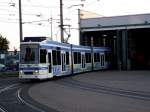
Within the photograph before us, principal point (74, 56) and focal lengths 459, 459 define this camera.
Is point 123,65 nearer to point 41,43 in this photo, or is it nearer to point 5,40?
point 41,43

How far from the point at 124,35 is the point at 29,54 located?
36906 mm

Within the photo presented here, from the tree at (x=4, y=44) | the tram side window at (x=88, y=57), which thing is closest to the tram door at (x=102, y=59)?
the tram side window at (x=88, y=57)

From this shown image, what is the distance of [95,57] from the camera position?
5691 centimetres

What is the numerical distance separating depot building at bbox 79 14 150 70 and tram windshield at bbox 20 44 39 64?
33.7m

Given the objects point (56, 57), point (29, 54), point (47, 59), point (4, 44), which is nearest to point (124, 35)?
point (56, 57)

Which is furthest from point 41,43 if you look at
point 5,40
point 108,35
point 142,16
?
point 5,40

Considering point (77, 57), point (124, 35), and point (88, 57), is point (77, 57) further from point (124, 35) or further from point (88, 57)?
point (124, 35)

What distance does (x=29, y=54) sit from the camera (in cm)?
3491

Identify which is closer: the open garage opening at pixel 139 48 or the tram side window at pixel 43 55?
the tram side window at pixel 43 55

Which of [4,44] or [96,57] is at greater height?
[4,44]

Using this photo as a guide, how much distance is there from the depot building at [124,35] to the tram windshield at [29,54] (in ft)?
110

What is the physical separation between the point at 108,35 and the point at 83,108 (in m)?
65.1

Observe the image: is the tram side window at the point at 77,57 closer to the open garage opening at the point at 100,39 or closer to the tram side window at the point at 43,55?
the tram side window at the point at 43,55

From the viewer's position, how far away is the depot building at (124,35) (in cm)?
6838
